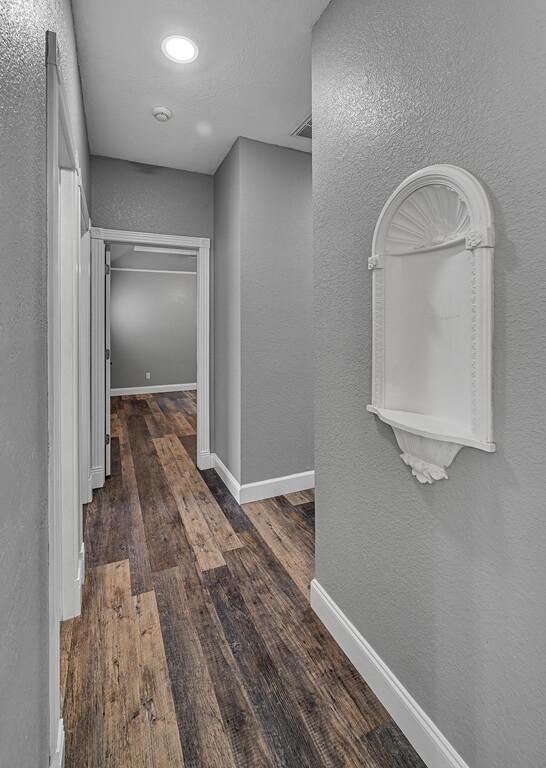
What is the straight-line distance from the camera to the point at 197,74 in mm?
2162

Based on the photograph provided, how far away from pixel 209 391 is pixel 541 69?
3.14 m

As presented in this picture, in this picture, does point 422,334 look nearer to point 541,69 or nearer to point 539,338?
point 539,338

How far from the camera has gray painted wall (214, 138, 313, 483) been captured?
289cm

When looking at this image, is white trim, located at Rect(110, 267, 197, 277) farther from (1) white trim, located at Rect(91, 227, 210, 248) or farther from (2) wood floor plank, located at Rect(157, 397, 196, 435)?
(1) white trim, located at Rect(91, 227, 210, 248)

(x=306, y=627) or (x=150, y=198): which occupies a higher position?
(x=150, y=198)

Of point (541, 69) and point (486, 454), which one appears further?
point (486, 454)

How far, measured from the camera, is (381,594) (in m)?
1.42

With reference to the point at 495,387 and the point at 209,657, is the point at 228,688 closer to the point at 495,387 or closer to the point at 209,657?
the point at 209,657

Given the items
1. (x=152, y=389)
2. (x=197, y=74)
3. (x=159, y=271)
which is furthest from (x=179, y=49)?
(x=152, y=389)

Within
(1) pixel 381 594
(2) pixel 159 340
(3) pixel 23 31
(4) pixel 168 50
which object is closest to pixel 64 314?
(3) pixel 23 31

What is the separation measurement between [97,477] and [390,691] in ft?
8.77

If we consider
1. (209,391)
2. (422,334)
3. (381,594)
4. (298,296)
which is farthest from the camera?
(209,391)

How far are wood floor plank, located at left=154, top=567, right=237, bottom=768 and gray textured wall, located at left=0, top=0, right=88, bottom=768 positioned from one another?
1.53 feet

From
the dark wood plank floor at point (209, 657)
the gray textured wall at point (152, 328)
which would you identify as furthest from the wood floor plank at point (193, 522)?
the gray textured wall at point (152, 328)
